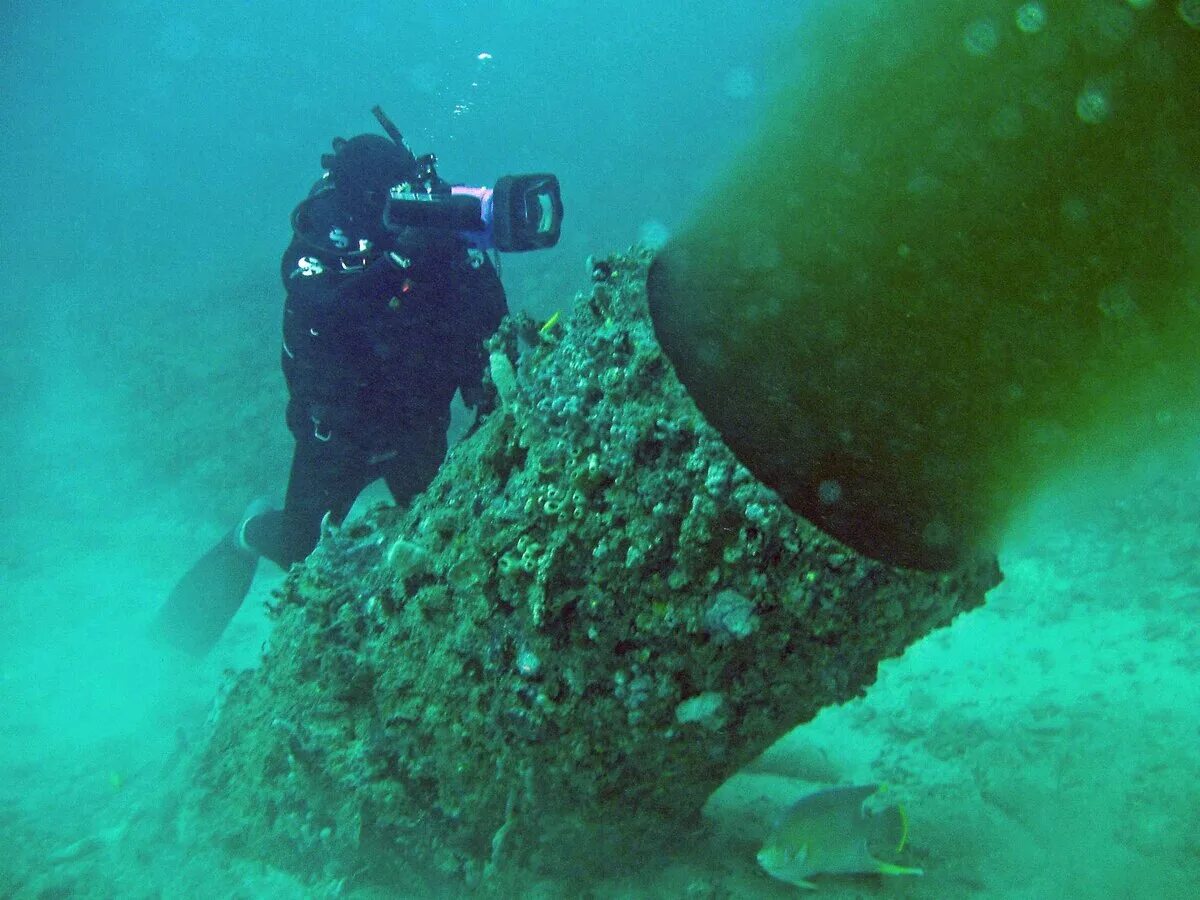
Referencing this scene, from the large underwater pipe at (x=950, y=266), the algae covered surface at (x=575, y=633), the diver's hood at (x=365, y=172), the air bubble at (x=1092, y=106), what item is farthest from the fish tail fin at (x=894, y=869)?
the diver's hood at (x=365, y=172)

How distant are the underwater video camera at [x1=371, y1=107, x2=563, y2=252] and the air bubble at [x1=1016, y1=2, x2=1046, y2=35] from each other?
2.60m

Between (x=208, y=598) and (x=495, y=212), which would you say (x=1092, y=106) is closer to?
(x=495, y=212)

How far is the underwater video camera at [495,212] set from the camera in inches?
133

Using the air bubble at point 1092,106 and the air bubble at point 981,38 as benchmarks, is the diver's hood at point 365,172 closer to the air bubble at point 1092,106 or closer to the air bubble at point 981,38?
the air bubble at point 981,38

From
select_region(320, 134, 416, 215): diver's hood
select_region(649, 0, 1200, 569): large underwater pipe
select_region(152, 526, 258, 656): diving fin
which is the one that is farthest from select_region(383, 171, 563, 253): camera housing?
select_region(152, 526, 258, 656): diving fin

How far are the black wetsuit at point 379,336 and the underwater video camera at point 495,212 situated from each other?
218 mm

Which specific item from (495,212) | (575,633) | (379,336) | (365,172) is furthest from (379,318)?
(575,633)

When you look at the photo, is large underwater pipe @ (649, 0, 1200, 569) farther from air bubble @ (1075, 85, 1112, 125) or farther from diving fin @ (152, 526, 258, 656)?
diving fin @ (152, 526, 258, 656)

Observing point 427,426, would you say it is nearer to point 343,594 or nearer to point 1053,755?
point 343,594

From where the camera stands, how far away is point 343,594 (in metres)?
2.72

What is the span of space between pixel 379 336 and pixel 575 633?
3094 millimetres

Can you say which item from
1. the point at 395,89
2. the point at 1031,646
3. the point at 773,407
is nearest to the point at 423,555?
the point at 773,407

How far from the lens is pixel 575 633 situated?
1775mm

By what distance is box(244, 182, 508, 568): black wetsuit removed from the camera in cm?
422
